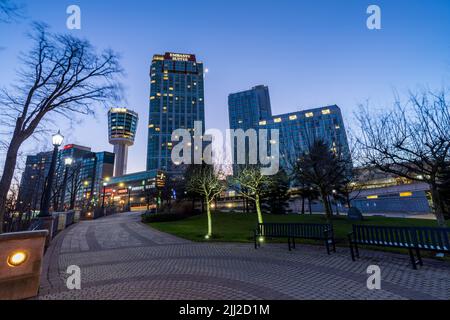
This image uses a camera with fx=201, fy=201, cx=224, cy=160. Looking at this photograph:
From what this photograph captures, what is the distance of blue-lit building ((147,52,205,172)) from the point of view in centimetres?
12094

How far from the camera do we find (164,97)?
133000 millimetres

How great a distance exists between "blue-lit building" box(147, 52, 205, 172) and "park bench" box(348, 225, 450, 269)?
114 meters

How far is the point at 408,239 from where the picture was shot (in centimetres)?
579

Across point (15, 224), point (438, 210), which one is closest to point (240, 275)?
point (438, 210)

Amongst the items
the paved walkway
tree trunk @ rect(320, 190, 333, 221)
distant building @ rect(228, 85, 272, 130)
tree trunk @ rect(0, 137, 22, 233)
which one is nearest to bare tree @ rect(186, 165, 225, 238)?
the paved walkway

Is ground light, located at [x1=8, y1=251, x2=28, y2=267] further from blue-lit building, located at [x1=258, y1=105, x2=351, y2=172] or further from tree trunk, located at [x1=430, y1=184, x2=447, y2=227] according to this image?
tree trunk, located at [x1=430, y1=184, x2=447, y2=227]

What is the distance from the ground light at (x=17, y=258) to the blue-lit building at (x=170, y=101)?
113645 millimetres

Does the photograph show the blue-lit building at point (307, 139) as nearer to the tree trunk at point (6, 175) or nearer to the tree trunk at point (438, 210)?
the tree trunk at point (438, 210)

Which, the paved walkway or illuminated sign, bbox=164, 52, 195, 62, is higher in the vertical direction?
illuminated sign, bbox=164, 52, 195, 62

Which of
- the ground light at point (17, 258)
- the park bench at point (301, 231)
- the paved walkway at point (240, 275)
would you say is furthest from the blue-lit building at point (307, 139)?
the ground light at point (17, 258)

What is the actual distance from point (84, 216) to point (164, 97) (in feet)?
386

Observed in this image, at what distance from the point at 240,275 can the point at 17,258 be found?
508 cm

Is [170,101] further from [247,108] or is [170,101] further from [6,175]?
[6,175]
